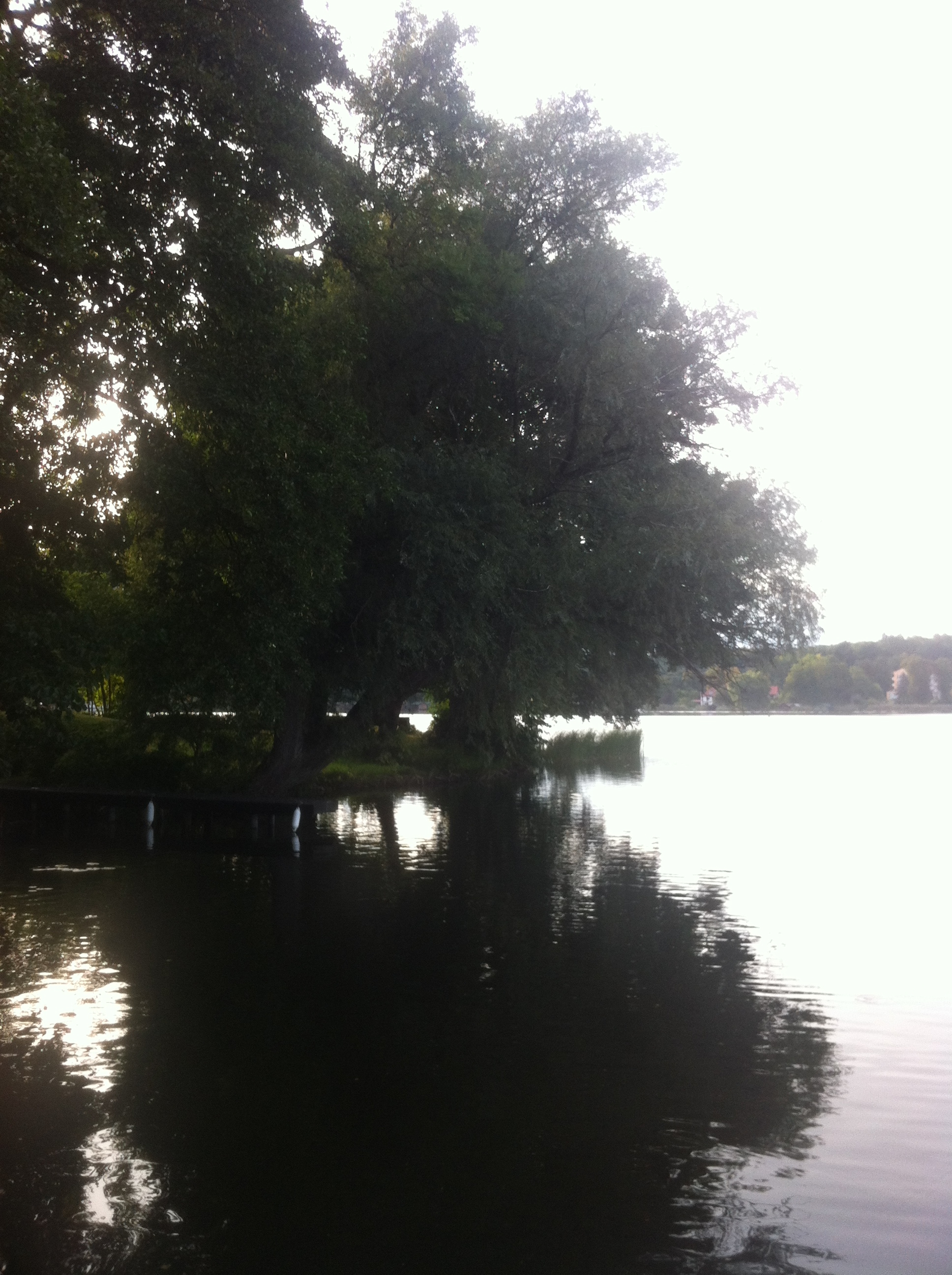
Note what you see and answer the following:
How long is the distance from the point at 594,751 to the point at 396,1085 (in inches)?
1434

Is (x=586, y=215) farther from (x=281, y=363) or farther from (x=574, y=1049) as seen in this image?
(x=574, y=1049)

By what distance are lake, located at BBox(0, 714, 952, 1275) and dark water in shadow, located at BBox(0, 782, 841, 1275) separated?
27mm

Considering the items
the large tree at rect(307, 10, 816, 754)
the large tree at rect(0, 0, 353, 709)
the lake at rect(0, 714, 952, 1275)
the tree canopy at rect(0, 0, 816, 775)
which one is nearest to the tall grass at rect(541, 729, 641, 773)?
the tree canopy at rect(0, 0, 816, 775)

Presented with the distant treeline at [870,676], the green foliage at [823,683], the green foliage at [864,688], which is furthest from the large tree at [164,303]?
the green foliage at [864,688]

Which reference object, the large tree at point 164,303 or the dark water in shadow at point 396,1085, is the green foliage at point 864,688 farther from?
the large tree at point 164,303

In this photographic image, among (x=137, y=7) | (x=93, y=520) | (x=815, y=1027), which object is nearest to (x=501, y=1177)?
(x=815, y=1027)

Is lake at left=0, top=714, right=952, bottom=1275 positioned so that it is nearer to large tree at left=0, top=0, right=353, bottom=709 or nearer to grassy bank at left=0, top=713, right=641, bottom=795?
large tree at left=0, top=0, right=353, bottom=709

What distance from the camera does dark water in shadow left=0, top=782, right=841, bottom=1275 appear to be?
5711 millimetres

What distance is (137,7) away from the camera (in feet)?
37.9

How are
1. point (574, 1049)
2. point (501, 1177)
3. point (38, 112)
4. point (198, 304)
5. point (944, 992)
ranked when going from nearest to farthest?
point (501, 1177)
point (574, 1049)
point (38, 112)
point (944, 992)
point (198, 304)

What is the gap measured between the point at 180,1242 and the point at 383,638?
46.6 feet

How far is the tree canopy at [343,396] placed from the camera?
11742mm

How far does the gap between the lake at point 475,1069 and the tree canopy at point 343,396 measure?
3.62 m

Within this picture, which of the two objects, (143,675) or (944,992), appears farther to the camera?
(143,675)
